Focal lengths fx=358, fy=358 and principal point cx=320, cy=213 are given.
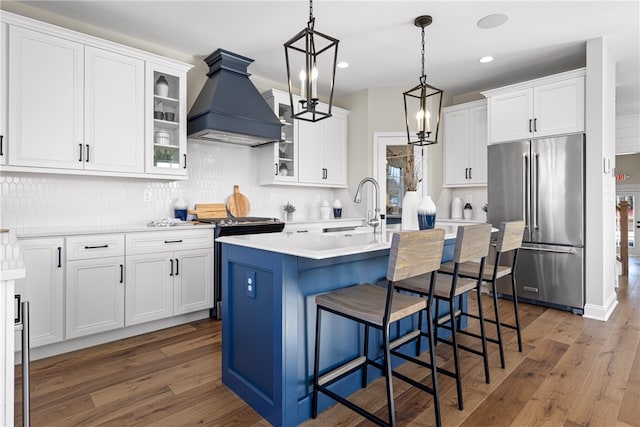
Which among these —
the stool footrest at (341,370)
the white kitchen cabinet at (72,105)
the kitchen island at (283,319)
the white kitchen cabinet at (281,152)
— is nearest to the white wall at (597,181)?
the kitchen island at (283,319)

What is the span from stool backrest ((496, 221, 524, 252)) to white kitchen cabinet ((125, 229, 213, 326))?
256 cm

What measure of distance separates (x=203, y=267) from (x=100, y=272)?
0.89 m

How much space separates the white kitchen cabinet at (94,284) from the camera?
9.06ft

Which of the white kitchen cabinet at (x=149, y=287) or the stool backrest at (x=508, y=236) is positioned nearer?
the stool backrest at (x=508, y=236)

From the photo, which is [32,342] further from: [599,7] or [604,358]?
[599,7]

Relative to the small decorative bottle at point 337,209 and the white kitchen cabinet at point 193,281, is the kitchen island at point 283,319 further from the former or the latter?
the small decorative bottle at point 337,209

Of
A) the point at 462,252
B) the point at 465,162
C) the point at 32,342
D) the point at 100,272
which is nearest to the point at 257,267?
the point at 462,252

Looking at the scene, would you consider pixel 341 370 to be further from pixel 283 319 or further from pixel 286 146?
pixel 286 146

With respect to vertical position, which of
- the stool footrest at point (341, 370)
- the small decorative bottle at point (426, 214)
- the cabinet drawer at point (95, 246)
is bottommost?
the stool footrest at point (341, 370)

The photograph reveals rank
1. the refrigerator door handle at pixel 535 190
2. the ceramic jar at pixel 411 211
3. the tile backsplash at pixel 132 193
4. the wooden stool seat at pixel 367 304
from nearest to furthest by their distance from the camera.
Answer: the wooden stool seat at pixel 367 304 < the ceramic jar at pixel 411 211 < the tile backsplash at pixel 132 193 < the refrigerator door handle at pixel 535 190

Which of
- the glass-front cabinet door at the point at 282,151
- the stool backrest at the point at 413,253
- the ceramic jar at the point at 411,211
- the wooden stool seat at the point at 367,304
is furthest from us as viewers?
the glass-front cabinet door at the point at 282,151

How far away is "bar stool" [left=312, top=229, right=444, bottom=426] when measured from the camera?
1.58 metres

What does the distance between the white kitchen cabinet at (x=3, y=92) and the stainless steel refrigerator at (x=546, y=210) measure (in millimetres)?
4738

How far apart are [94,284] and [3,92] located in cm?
158
